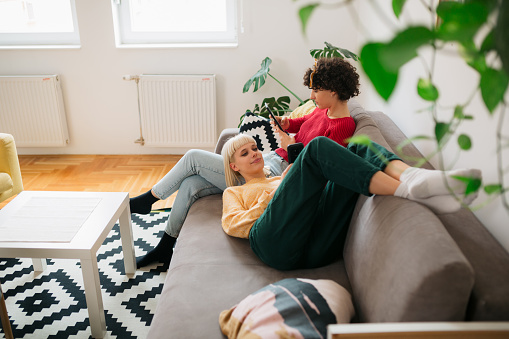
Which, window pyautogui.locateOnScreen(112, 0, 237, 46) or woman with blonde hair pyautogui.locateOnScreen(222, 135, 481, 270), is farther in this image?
window pyautogui.locateOnScreen(112, 0, 237, 46)

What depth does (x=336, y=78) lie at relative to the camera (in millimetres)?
2229

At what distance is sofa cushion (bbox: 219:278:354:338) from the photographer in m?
1.22

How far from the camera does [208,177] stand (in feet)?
7.64

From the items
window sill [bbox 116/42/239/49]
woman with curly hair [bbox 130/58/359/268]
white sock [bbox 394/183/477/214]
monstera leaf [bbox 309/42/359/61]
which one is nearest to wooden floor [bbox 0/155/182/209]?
woman with curly hair [bbox 130/58/359/268]

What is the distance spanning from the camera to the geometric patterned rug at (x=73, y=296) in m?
1.97

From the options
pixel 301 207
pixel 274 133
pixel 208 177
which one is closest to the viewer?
pixel 301 207

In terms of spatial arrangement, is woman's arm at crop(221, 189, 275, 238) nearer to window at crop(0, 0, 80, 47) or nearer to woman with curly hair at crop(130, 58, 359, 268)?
woman with curly hair at crop(130, 58, 359, 268)

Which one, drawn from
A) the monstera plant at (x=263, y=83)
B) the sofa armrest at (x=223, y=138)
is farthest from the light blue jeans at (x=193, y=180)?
the monstera plant at (x=263, y=83)

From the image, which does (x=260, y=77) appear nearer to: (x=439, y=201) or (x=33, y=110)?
(x=33, y=110)

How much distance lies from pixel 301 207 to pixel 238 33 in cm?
249

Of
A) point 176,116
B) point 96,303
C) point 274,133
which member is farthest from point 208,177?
point 176,116

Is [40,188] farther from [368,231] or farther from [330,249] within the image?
[368,231]

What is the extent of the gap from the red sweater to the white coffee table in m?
0.95

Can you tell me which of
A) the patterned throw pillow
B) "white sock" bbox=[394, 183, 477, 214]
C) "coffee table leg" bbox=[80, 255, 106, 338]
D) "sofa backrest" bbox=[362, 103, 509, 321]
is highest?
"white sock" bbox=[394, 183, 477, 214]
